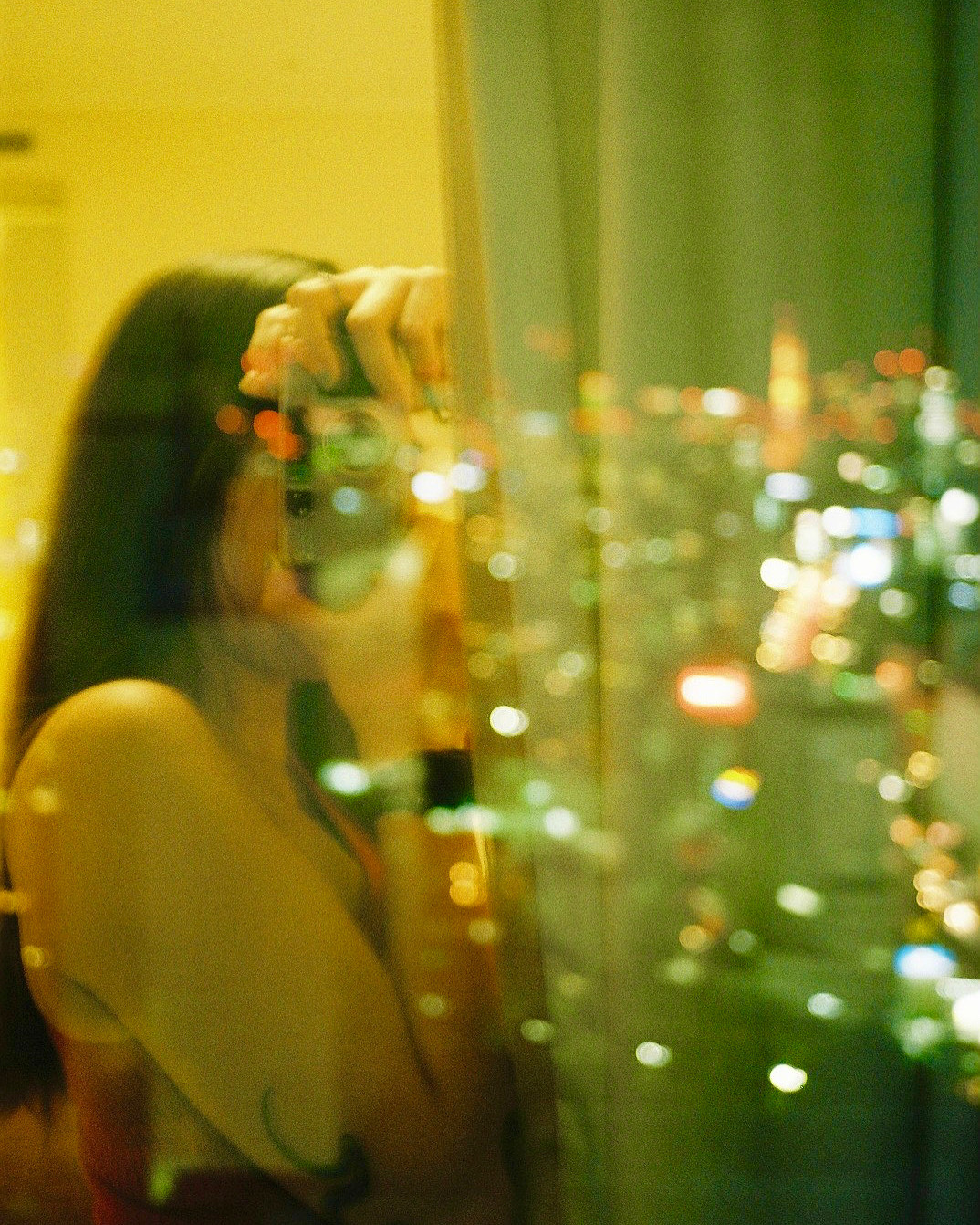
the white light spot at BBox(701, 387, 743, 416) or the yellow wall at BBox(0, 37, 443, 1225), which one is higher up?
the yellow wall at BBox(0, 37, 443, 1225)

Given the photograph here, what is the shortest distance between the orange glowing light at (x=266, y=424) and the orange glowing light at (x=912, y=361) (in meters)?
0.56

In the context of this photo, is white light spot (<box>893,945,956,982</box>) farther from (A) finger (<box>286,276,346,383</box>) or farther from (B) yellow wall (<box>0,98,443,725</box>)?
(B) yellow wall (<box>0,98,443,725</box>)

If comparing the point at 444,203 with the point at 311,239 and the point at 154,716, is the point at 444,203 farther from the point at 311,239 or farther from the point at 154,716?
the point at 154,716

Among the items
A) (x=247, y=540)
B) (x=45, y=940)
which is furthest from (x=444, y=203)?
(x=45, y=940)

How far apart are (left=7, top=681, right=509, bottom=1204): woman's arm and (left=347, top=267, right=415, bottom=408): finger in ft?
1.13

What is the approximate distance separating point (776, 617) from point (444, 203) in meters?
0.45

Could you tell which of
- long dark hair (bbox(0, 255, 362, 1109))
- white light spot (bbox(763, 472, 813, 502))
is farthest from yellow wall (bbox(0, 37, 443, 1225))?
white light spot (bbox(763, 472, 813, 502))

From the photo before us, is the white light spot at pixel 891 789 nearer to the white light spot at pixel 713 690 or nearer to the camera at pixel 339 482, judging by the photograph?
the white light spot at pixel 713 690

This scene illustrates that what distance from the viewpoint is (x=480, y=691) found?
66 centimetres

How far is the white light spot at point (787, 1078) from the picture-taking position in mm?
671

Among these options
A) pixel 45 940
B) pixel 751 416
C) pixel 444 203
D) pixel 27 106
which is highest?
pixel 27 106

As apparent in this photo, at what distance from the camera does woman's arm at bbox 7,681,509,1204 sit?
0.68 m

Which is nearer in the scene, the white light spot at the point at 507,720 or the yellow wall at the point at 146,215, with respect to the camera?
the white light spot at the point at 507,720

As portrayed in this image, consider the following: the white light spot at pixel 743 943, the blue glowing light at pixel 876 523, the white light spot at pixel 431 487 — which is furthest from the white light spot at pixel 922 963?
the white light spot at pixel 431 487
